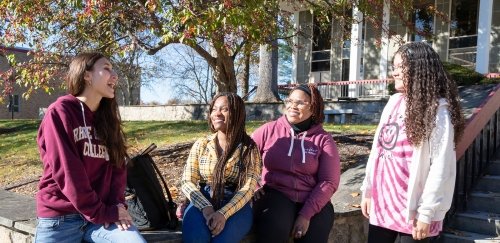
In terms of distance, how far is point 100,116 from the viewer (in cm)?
281

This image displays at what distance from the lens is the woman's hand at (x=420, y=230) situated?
106 inches

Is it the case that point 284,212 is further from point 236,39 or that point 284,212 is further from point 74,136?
point 236,39

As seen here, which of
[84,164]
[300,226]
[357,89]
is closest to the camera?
[84,164]

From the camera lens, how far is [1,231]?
3557 millimetres

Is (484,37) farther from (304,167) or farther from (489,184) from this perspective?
(304,167)

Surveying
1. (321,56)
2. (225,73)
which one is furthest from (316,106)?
(321,56)

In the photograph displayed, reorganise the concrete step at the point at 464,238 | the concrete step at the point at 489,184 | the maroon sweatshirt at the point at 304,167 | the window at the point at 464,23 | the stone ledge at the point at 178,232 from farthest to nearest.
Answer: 1. the window at the point at 464,23
2. the concrete step at the point at 489,184
3. the concrete step at the point at 464,238
4. the maroon sweatshirt at the point at 304,167
5. the stone ledge at the point at 178,232

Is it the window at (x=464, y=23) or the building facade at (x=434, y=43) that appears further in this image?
the window at (x=464, y=23)

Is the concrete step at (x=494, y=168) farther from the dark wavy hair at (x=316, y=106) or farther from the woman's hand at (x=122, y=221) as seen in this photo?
the woman's hand at (x=122, y=221)

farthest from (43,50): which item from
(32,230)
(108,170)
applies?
(108,170)

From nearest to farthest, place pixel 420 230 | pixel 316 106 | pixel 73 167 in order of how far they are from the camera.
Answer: pixel 73 167, pixel 420 230, pixel 316 106

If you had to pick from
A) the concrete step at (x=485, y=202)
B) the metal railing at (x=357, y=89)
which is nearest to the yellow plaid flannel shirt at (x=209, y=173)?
the concrete step at (x=485, y=202)

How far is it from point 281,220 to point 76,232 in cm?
136

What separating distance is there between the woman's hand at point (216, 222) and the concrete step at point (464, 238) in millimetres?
2229
